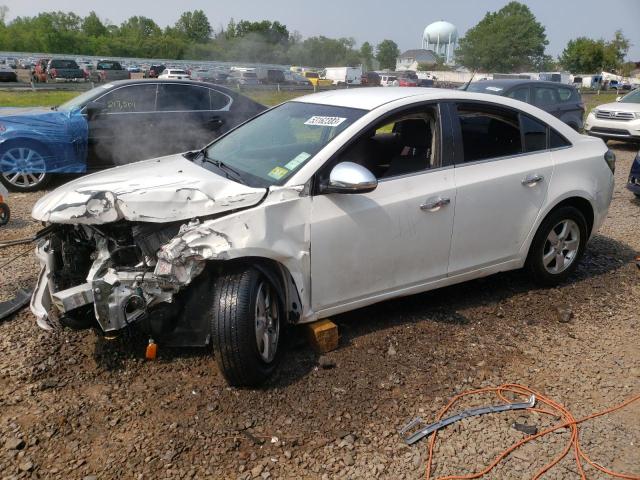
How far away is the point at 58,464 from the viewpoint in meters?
2.50

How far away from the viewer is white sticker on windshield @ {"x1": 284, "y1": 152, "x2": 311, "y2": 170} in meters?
3.23

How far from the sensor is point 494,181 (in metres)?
3.79

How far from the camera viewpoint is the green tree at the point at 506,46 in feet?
225

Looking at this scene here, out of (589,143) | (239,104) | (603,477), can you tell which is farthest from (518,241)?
(239,104)

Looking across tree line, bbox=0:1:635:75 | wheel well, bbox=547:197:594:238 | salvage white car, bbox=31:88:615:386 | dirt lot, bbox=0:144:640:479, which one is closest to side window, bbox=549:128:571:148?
salvage white car, bbox=31:88:615:386

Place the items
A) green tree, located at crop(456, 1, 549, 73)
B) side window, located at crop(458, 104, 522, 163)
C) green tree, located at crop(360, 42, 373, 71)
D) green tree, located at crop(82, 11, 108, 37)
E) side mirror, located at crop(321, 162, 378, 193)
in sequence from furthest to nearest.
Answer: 1. green tree, located at crop(82, 11, 108, 37)
2. green tree, located at crop(456, 1, 549, 73)
3. green tree, located at crop(360, 42, 373, 71)
4. side window, located at crop(458, 104, 522, 163)
5. side mirror, located at crop(321, 162, 378, 193)

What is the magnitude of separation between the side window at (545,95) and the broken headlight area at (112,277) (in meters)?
10.0

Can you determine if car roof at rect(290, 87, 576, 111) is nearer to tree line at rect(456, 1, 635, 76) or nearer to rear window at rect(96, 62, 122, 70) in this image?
rear window at rect(96, 62, 122, 70)

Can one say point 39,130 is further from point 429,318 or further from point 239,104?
point 429,318

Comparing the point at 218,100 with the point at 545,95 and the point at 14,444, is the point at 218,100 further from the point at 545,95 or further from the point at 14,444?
the point at 545,95

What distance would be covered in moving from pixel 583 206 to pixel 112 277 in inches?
148

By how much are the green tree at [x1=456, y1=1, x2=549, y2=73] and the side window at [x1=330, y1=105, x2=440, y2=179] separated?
66.0 meters

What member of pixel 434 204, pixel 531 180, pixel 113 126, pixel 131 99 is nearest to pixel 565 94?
pixel 531 180

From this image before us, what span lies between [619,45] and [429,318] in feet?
209
